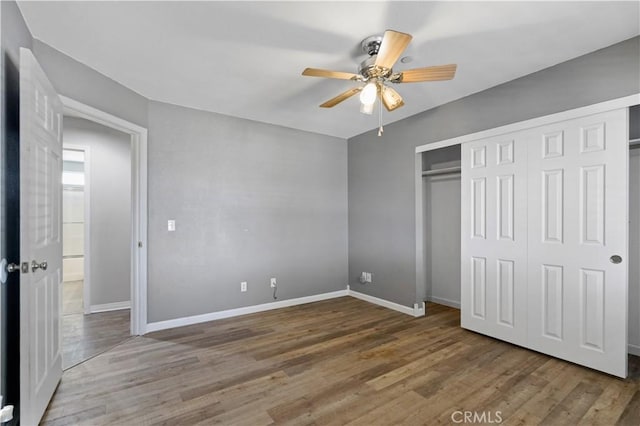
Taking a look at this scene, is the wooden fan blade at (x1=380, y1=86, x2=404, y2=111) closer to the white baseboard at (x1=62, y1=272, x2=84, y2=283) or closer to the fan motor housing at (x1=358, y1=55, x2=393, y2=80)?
the fan motor housing at (x1=358, y1=55, x2=393, y2=80)

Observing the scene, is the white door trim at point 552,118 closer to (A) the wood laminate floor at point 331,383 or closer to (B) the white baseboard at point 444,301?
(A) the wood laminate floor at point 331,383

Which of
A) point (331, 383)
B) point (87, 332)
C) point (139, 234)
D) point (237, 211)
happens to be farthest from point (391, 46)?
point (87, 332)

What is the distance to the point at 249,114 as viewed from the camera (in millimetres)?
3809

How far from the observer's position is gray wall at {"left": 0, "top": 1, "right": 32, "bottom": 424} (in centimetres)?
170

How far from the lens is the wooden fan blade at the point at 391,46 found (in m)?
1.74

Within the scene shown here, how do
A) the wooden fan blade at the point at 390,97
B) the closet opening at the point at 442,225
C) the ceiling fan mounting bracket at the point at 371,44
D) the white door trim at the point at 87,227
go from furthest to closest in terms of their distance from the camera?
the closet opening at the point at 442,225, the white door trim at the point at 87,227, the wooden fan blade at the point at 390,97, the ceiling fan mounting bracket at the point at 371,44

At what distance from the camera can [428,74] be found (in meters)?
2.16

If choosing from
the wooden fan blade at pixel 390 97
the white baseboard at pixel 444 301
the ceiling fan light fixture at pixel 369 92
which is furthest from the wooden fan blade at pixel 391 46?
the white baseboard at pixel 444 301

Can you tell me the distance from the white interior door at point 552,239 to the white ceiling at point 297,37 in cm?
71

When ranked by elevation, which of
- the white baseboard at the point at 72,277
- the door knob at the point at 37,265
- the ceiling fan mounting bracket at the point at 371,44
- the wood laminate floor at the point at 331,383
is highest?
the ceiling fan mounting bracket at the point at 371,44

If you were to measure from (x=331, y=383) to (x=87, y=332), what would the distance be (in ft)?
9.28

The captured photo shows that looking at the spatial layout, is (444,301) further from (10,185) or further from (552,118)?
(10,185)

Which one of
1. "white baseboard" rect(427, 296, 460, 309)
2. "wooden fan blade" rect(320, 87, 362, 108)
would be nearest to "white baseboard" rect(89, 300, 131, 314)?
"wooden fan blade" rect(320, 87, 362, 108)

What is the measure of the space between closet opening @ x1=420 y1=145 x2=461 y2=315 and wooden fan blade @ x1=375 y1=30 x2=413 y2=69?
2.21 metres
